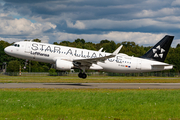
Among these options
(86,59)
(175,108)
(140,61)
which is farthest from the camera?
(140,61)

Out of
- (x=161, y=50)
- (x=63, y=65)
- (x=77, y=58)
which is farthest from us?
(x=161, y=50)

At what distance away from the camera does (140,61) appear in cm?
3716

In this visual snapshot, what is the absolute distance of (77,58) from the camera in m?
33.5

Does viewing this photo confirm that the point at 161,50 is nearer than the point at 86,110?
No

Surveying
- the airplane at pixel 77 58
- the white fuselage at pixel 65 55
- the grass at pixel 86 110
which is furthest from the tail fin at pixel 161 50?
the grass at pixel 86 110

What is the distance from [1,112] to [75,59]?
832 inches

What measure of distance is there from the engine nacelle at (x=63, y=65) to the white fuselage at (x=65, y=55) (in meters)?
1.32

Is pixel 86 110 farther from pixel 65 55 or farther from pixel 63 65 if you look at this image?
pixel 65 55

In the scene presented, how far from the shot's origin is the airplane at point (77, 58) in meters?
32.0

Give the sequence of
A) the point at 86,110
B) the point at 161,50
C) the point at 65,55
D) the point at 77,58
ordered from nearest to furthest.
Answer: the point at 86,110 → the point at 65,55 → the point at 77,58 → the point at 161,50

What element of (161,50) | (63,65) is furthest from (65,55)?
(161,50)

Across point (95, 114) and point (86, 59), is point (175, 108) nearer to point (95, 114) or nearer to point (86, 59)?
point (95, 114)

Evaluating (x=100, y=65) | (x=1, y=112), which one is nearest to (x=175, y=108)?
(x=1, y=112)

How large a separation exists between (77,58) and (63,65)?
309 centimetres
